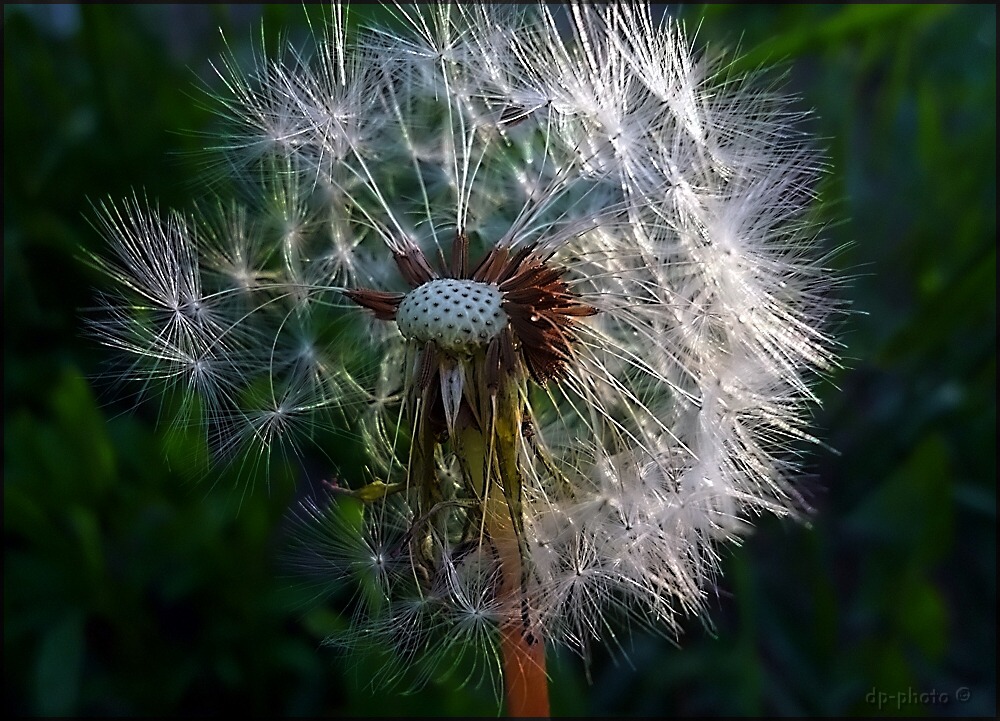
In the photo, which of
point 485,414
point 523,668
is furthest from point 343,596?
point 485,414

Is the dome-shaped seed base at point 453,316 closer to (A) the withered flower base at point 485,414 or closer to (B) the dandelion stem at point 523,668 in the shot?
(A) the withered flower base at point 485,414

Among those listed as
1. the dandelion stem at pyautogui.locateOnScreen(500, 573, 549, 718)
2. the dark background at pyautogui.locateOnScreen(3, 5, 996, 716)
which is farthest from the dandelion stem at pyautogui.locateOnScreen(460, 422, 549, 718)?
the dark background at pyautogui.locateOnScreen(3, 5, 996, 716)

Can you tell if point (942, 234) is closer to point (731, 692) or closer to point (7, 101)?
point (731, 692)

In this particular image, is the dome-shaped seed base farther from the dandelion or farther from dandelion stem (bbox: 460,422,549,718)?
dandelion stem (bbox: 460,422,549,718)

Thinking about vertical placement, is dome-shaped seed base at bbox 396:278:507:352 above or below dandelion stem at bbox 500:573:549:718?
above

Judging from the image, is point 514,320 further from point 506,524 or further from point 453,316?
point 506,524

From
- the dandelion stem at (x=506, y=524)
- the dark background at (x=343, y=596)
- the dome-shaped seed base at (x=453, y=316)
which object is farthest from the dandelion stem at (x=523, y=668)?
the dark background at (x=343, y=596)

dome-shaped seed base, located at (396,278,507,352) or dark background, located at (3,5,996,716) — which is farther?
dark background, located at (3,5,996,716)
